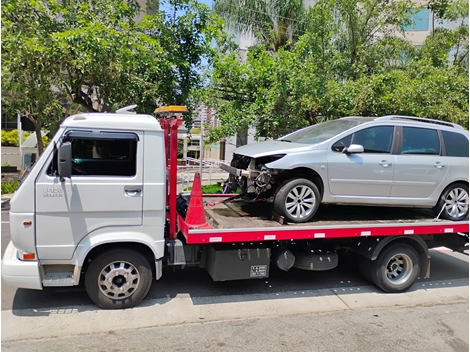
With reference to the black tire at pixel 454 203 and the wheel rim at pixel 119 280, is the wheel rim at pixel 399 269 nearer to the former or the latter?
the black tire at pixel 454 203

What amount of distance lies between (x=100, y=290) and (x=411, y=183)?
185 inches

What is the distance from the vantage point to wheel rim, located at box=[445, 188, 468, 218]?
21.0 feet

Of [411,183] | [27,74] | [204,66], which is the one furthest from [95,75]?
[411,183]

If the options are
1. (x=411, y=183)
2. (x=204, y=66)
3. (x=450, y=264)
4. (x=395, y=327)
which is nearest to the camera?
(x=395, y=327)

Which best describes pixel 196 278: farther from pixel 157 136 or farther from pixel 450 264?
pixel 450 264

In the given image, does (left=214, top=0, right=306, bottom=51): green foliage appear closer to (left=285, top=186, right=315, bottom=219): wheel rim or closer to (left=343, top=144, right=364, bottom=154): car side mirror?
(left=343, top=144, right=364, bottom=154): car side mirror

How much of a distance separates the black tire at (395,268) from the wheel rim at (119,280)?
351 centimetres

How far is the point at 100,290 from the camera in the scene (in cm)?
480

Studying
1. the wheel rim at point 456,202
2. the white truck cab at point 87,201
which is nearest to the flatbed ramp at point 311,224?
the wheel rim at point 456,202

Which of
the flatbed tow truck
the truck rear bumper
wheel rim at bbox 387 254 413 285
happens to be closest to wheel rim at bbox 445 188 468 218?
the flatbed tow truck

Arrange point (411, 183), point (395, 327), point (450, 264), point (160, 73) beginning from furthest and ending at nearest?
1. point (160, 73)
2. point (450, 264)
3. point (411, 183)
4. point (395, 327)

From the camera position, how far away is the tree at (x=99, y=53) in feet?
28.4

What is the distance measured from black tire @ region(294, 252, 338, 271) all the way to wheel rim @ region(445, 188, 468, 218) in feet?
7.41

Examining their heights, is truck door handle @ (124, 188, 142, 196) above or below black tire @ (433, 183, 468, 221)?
above
